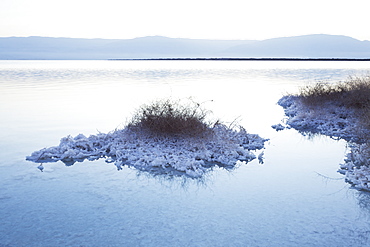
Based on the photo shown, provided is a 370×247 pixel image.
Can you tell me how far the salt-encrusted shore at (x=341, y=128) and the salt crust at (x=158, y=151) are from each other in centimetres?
244

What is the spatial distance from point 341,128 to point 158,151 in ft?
24.8

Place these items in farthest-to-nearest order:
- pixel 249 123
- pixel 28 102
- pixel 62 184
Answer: pixel 28 102 < pixel 249 123 < pixel 62 184

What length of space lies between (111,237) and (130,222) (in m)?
0.51

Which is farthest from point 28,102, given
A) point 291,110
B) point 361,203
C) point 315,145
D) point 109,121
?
point 361,203

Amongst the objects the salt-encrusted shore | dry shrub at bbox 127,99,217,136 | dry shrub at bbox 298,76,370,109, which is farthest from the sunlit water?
dry shrub at bbox 298,76,370,109

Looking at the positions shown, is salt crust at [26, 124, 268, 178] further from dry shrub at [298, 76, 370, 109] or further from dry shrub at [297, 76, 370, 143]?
dry shrub at [298, 76, 370, 109]

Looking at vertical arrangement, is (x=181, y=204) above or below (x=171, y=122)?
below

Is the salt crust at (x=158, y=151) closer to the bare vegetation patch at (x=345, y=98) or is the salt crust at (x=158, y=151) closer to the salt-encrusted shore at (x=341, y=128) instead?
the salt-encrusted shore at (x=341, y=128)

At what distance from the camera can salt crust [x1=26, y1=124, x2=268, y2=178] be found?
8.46 meters

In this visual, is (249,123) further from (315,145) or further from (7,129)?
(7,129)

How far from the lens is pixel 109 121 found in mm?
15156

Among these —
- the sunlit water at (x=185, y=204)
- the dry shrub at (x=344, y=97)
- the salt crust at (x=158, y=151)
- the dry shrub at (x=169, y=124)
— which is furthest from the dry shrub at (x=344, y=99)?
the dry shrub at (x=169, y=124)

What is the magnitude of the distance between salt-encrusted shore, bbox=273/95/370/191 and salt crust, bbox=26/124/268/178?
2.44m

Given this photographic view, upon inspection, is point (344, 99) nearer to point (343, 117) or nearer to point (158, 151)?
point (343, 117)
